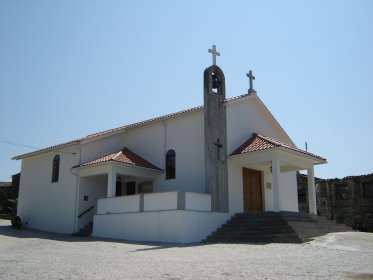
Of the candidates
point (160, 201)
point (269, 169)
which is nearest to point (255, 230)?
point (160, 201)

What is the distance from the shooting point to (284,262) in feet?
34.3

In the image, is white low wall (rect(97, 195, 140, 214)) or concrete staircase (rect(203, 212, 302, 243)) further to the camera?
white low wall (rect(97, 195, 140, 214))

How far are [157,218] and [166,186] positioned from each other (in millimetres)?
3811

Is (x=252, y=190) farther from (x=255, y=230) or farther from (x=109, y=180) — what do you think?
(x=109, y=180)

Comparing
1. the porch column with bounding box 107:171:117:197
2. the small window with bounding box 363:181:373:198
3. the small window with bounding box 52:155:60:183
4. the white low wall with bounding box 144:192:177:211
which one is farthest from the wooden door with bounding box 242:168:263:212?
the small window with bounding box 363:181:373:198

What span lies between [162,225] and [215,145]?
4.56m

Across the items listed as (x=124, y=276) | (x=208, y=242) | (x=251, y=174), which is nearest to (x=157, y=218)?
(x=208, y=242)

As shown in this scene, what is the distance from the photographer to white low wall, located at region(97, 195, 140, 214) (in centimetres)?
1930

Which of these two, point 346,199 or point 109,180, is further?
point 346,199

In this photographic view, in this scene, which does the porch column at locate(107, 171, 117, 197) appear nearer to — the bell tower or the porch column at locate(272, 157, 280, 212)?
the bell tower

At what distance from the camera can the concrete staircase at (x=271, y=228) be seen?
1625 centimetres

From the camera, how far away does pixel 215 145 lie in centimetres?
2012

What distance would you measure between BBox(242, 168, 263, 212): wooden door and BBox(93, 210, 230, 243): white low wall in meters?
2.06

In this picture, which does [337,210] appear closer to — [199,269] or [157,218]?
[157,218]
